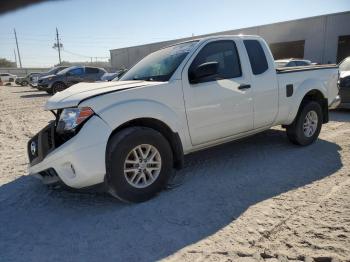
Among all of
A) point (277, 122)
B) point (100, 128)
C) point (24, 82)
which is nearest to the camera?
point (100, 128)

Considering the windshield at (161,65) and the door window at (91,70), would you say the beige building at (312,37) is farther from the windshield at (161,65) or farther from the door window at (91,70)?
the windshield at (161,65)

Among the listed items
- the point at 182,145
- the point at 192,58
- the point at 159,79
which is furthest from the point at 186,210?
the point at 192,58

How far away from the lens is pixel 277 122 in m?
5.48

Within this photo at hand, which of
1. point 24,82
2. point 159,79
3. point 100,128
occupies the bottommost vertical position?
point 24,82

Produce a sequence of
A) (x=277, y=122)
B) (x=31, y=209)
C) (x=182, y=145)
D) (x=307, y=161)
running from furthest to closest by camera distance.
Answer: (x=277, y=122) < (x=307, y=161) < (x=182, y=145) < (x=31, y=209)

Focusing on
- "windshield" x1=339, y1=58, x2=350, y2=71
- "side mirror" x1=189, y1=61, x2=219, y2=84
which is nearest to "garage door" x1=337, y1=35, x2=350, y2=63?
"windshield" x1=339, y1=58, x2=350, y2=71

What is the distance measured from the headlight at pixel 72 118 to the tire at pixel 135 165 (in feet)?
1.27

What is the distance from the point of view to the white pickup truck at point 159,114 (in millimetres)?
3510

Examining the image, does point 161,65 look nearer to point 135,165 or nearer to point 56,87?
point 135,165

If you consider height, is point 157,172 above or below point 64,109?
below

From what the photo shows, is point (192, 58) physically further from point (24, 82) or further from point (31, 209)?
point (24, 82)

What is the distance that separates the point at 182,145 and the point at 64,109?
1.45 m

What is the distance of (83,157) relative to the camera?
343cm

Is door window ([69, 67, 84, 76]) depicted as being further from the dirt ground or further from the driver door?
the driver door
